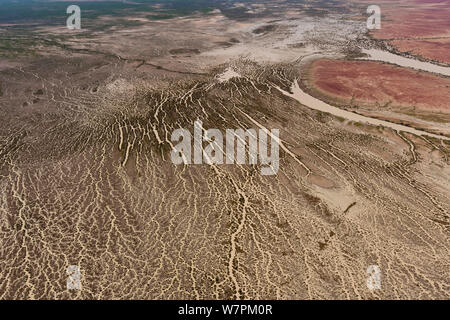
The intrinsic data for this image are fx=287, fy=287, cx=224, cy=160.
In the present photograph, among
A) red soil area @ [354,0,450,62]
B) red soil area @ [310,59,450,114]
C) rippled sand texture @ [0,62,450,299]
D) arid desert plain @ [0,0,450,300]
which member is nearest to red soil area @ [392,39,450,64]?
red soil area @ [354,0,450,62]

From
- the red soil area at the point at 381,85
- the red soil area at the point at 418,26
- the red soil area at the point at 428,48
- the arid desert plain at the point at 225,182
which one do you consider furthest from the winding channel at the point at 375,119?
the red soil area at the point at 418,26

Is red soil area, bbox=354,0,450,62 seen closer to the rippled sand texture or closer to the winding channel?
the winding channel

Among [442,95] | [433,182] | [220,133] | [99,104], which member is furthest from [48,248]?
[442,95]

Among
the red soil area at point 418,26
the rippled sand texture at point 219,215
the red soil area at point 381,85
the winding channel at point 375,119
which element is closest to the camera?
the rippled sand texture at point 219,215

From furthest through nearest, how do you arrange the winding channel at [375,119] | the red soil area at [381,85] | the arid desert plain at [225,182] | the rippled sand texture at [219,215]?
1. the red soil area at [381,85]
2. the winding channel at [375,119]
3. the arid desert plain at [225,182]
4. the rippled sand texture at [219,215]

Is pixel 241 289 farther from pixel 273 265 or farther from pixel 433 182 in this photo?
pixel 433 182

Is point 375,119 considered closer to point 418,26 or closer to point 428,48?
point 428,48

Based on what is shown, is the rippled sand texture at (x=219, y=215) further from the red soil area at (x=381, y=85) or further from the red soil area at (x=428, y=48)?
→ the red soil area at (x=428, y=48)

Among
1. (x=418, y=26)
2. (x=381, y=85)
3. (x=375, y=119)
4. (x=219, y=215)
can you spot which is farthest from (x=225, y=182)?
(x=418, y=26)
